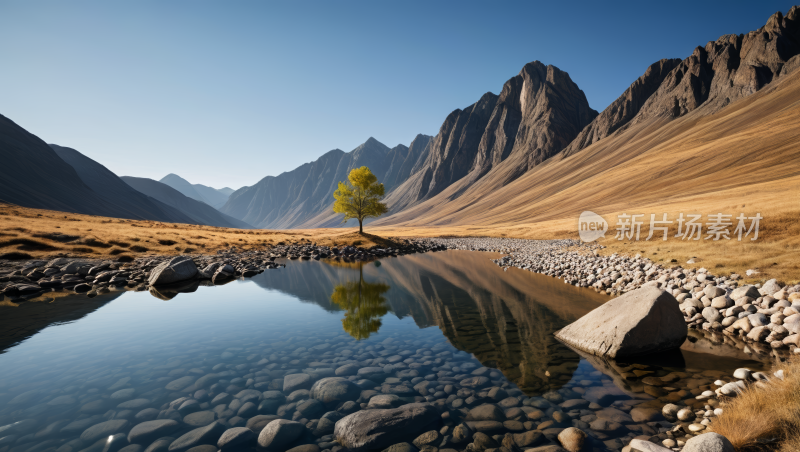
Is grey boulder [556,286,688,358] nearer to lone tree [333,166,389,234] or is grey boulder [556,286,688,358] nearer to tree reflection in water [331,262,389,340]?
tree reflection in water [331,262,389,340]

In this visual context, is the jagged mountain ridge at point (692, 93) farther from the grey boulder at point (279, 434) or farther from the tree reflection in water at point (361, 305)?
the grey boulder at point (279, 434)

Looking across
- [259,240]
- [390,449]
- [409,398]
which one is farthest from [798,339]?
[259,240]

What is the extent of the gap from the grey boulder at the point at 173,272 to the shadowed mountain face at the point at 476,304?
534 centimetres

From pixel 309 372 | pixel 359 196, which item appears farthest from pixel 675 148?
pixel 309 372

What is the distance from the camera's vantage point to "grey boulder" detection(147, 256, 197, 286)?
2456 cm

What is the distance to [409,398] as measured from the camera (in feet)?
29.1

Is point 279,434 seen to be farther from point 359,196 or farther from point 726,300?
point 359,196

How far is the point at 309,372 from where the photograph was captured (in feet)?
34.6

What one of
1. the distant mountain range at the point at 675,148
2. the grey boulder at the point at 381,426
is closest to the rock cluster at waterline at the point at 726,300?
the grey boulder at the point at 381,426

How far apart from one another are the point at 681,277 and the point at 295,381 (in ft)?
65.8

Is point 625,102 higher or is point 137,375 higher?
point 625,102

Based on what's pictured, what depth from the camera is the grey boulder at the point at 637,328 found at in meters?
10.8

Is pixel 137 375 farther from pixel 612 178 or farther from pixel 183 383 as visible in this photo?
pixel 612 178

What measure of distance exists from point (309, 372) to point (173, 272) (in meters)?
20.8
